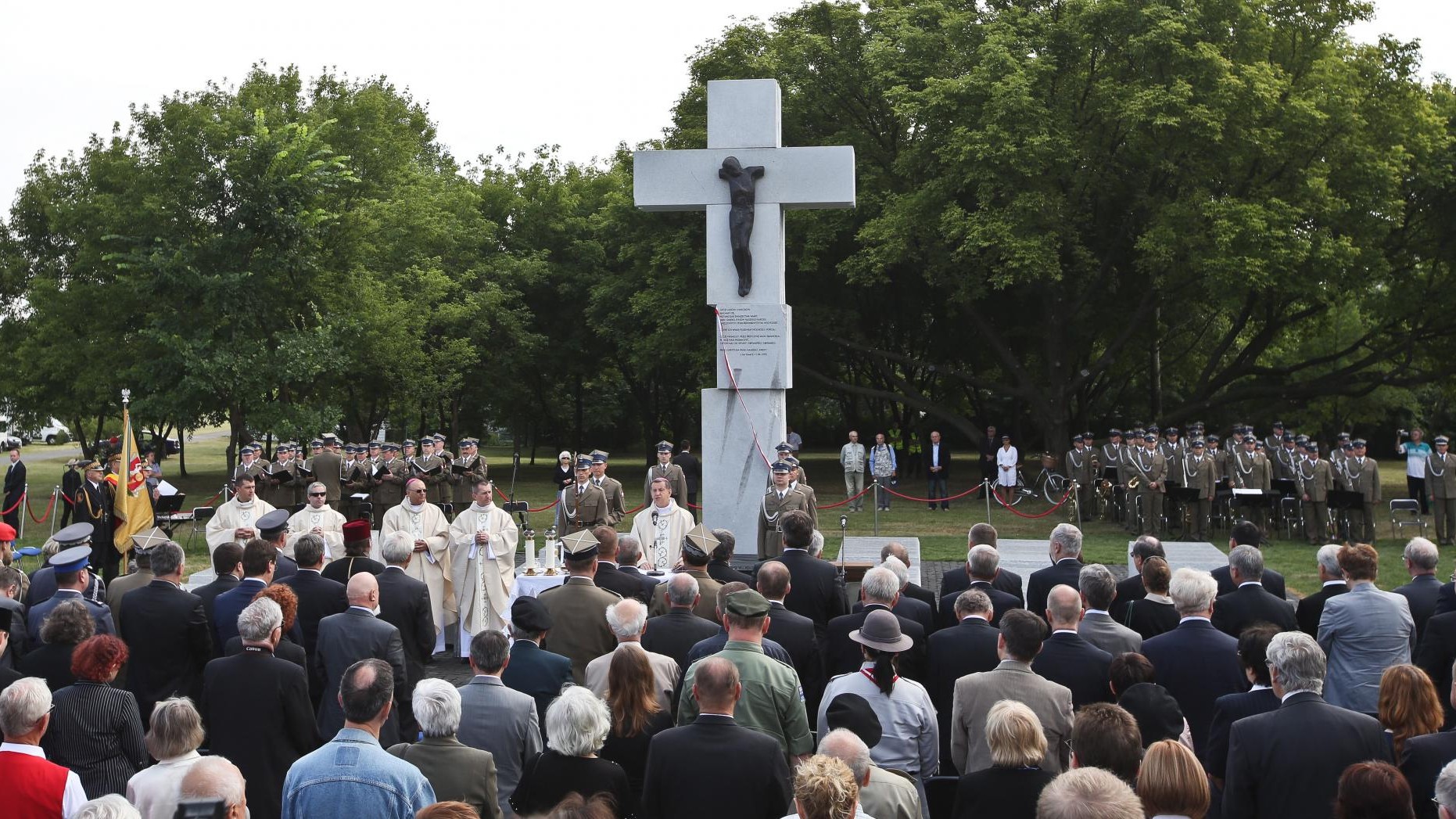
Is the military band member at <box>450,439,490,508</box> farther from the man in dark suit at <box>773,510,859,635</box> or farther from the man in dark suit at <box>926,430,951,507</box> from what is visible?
the man in dark suit at <box>926,430,951,507</box>

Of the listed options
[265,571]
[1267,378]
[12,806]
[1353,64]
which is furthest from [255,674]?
[1267,378]

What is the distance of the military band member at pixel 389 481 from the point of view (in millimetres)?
17891

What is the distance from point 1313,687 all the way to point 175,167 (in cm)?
2521

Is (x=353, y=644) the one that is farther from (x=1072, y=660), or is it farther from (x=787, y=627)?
(x=1072, y=660)

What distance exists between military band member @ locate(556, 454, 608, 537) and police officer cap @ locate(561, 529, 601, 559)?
534 centimetres

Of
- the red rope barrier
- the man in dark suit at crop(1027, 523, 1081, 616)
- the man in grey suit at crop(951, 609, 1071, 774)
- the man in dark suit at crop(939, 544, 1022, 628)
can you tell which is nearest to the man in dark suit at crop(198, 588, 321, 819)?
the man in grey suit at crop(951, 609, 1071, 774)

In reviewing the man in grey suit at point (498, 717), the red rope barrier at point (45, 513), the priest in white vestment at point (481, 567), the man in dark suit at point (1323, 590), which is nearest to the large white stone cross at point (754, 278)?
the priest in white vestment at point (481, 567)

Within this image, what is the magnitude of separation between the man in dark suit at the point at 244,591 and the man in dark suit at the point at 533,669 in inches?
78.8

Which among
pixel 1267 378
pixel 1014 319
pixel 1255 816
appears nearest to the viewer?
pixel 1255 816

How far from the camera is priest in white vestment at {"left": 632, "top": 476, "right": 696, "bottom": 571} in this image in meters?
11.8

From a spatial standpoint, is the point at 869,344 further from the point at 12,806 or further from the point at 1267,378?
the point at 12,806

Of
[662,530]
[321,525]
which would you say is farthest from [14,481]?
[662,530]

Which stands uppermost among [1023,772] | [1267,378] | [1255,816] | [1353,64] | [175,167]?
[1353,64]

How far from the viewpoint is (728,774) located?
4.37m
